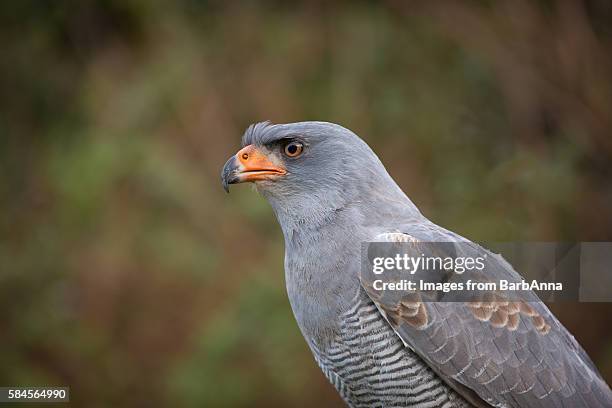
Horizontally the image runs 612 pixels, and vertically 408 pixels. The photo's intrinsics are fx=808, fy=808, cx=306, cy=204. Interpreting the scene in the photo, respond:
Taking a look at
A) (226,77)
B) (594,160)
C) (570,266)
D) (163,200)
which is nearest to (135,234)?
(163,200)

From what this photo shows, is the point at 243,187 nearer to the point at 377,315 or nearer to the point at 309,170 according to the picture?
the point at 309,170

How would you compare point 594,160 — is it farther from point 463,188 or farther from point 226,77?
point 226,77

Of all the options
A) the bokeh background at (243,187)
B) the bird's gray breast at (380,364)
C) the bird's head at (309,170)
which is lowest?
the bird's gray breast at (380,364)

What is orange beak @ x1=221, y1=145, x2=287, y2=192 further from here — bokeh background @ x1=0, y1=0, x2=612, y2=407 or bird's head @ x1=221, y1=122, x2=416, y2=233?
bokeh background @ x1=0, y1=0, x2=612, y2=407

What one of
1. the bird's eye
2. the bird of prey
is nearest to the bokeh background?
the bird of prey

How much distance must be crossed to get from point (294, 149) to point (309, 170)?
0.09 metres

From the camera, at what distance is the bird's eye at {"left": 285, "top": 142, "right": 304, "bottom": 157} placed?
2.61 m

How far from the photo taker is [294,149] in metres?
2.62

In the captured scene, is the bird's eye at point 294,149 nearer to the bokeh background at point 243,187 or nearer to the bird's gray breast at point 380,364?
the bird's gray breast at point 380,364

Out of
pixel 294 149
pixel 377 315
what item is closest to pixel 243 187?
pixel 294 149

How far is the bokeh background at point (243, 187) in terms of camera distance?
5.15 meters

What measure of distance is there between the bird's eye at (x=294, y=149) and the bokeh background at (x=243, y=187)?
2472 millimetres

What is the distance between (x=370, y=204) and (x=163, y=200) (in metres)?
3.13

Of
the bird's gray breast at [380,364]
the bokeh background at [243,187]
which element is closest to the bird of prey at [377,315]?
the bird's gray breast at [380,364]
